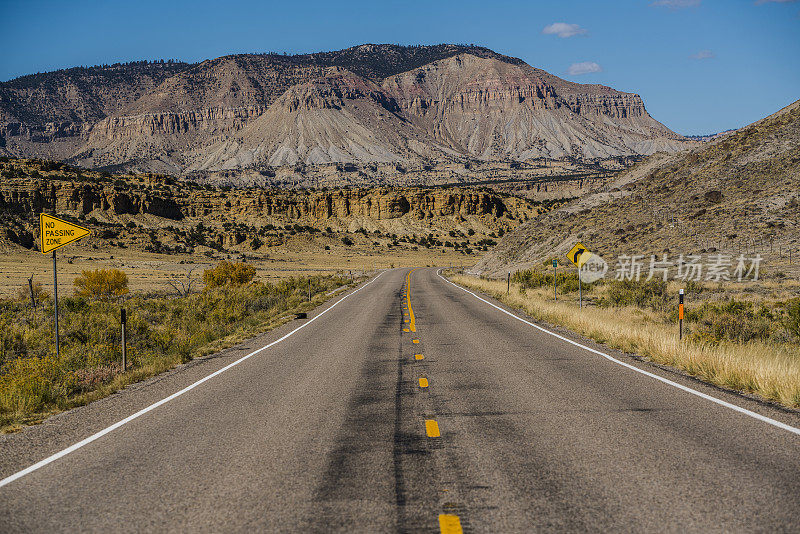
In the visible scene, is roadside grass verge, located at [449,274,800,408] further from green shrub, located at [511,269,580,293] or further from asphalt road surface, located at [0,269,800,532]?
green shrub, located at [511,269,580,293]

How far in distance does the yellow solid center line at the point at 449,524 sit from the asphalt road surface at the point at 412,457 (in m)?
0.02

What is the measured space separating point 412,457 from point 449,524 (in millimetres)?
1472

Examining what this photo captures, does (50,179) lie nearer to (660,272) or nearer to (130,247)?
(130,247)

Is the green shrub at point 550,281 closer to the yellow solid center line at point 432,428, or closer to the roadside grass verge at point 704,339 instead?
the roadside grass verge at point 704,339

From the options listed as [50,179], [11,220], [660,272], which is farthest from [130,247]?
[660,272]

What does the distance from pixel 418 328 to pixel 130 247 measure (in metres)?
73.3

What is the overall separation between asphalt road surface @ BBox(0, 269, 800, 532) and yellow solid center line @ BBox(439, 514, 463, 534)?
19 millimetres

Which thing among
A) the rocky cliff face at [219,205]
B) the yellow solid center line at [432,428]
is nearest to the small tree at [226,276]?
the yellow solid center line at [432,428]

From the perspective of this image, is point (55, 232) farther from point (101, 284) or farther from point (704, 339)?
point (101, 284)

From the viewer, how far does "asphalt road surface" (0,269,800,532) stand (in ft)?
14.4

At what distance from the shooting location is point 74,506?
15.4 ft

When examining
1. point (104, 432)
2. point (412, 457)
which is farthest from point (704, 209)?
point (104, 432)

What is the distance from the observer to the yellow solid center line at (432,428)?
21.1ft

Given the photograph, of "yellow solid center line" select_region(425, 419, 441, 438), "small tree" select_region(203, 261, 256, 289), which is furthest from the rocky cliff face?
"yellow solid center line" select_region(425, 419, 441, 438)
